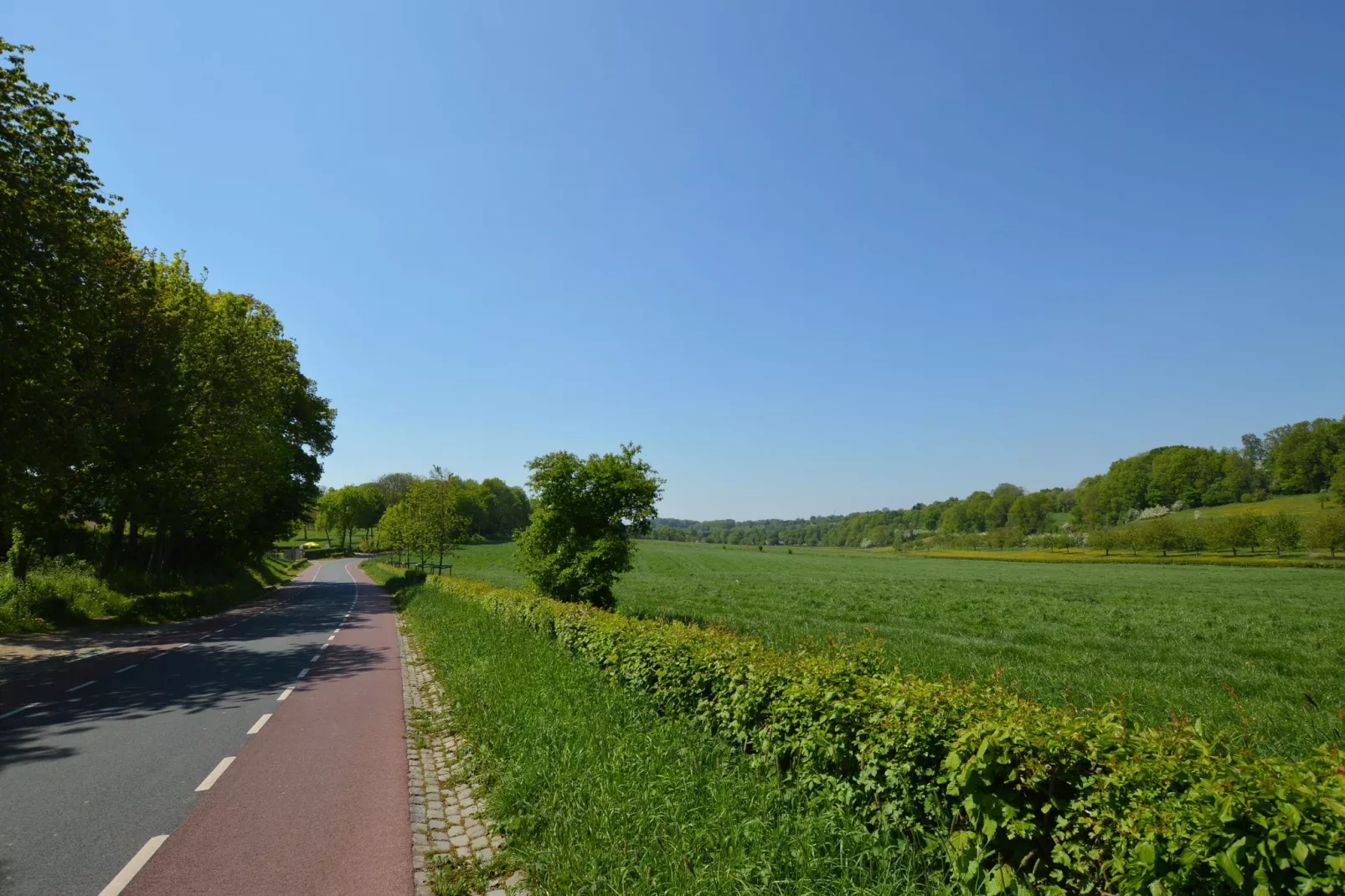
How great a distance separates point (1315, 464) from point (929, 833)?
13593 centimetres

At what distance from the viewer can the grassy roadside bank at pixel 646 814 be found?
13.3 feet

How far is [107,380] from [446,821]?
2135cm

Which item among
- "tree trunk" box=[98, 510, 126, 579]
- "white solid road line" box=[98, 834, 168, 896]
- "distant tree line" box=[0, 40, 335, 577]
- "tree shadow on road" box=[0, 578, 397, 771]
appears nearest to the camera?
"white solid road line" box=[98, 834, 168, 896]

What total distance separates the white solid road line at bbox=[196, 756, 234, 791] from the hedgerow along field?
25.8 ft

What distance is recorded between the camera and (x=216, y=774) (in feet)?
23.0

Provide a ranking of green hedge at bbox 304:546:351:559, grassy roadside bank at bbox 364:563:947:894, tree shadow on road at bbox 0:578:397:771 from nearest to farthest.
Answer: grassy roadside bank at bbox 364:563:947:894, tree shadow on road at bbox 0:578:397:771, green hedge at bbox 304:546:351:559

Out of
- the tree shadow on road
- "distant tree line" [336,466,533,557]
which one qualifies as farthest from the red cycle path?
"distant tree line" [336,466,533,557]

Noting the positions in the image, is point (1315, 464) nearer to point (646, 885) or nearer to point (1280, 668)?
point (1280, 668)

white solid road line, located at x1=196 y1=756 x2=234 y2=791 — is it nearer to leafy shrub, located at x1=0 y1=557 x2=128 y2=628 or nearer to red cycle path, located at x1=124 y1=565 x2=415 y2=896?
red cycle path, located at x1=124 y1=565 x2=415 y2=896

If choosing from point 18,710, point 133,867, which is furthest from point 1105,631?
point 18,710

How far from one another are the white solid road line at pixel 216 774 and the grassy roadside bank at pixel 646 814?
263 centimetres

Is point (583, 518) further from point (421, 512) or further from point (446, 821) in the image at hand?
point (421, 512)

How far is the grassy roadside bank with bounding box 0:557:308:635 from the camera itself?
748 inches

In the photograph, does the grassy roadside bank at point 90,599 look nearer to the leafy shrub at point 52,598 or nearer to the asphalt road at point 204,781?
the leafy shrub at point 52,598
